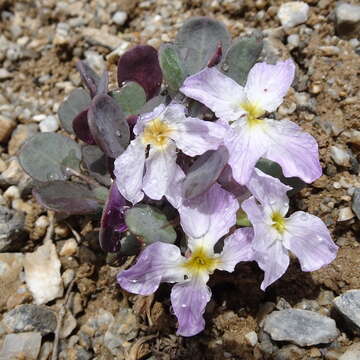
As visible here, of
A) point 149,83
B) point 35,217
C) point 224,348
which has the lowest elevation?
point 224,348

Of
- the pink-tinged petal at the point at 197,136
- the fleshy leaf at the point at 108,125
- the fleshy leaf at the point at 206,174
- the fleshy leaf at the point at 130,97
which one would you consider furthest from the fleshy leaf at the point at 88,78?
the fleshy leaf at the point at 206,174

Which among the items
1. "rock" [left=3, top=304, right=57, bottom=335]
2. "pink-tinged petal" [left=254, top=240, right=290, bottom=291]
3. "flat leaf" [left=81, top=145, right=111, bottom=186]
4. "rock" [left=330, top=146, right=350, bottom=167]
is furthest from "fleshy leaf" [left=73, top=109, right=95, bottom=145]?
"rock" [left=330, top=146, right=350, bottom=167]

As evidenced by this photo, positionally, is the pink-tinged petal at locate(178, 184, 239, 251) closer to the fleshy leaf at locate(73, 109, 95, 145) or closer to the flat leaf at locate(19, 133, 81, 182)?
the fleshy leaf at locate(73, 109, 95, 145)

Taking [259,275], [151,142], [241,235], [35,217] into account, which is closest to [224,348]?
[259,275]

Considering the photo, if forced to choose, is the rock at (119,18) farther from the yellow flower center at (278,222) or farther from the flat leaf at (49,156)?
the yellow flower center at (278,222)

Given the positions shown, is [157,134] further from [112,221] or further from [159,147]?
[112,221]

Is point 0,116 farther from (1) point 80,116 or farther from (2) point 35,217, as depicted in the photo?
(1) point 80,116
